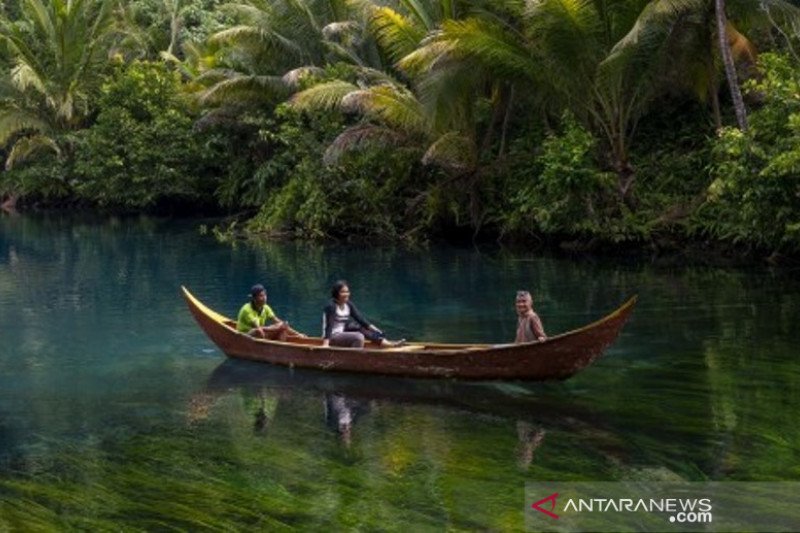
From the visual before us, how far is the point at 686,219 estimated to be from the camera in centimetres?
1936

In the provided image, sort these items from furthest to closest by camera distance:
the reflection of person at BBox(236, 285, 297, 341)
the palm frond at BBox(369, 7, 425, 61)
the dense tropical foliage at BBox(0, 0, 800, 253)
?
the palm frond at BBox(369, 7, 425, 61) < the dense tropical foliage at BBox(0, 0, 800, 253) < the reflection of person at BBox(236, 285, 297, 341)

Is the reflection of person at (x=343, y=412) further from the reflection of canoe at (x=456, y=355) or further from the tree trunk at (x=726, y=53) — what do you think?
the tree trunk at (x=726, y=53)

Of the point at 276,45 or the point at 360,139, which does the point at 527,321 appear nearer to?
the point at 360,139

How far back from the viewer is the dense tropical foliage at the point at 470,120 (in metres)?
17.8

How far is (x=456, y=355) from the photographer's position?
10344 mm

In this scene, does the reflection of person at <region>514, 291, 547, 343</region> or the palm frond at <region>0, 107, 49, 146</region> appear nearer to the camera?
the reflection of person at <region>514, 291, 547, 343</region>

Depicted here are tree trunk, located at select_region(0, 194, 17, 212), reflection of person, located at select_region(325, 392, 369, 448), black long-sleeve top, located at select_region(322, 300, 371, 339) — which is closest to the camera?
reflection of person, located at select_region(325, 392, 369, 448)

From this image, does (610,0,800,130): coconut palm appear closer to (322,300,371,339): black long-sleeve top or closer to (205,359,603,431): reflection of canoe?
(322,300,371,339): black long-sleeve top

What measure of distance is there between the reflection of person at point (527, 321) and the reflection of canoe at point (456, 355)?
359mm

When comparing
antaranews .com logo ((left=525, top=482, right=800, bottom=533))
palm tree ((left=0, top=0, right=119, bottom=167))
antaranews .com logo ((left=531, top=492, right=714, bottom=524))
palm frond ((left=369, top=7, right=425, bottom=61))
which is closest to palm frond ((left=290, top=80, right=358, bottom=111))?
palm frond ((left=369, top=7, right=425, bottom=61))

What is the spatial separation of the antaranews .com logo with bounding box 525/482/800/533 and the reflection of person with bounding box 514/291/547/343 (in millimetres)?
2906

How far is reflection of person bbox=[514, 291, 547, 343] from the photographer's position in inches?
400

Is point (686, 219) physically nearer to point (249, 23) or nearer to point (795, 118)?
point (795, 118)

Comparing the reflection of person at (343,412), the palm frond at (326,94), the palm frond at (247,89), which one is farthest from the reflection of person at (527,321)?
the palm frond at (247,89)
